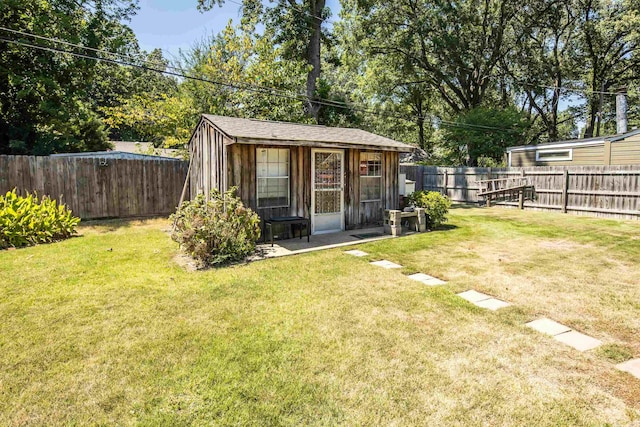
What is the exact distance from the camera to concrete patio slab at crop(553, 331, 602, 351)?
3180 mm

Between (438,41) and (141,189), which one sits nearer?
(141,189)

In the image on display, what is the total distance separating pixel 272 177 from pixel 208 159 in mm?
1817

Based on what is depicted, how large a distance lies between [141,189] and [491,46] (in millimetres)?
19802

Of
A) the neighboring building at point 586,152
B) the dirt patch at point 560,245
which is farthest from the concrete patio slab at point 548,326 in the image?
the neighboring building at point 586,152

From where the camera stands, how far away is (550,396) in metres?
2.48

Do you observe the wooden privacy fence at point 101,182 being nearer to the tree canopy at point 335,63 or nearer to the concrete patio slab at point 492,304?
the tree canopy at point 335,63

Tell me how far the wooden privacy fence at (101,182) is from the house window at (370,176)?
643cm

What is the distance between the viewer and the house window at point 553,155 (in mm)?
14977

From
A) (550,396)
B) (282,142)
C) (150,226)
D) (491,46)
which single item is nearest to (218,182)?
(282,142)

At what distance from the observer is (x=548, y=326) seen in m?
3.59

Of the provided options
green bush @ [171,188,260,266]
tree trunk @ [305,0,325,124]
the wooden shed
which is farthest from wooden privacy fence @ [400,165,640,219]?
green bush @ [171,188,260,266]

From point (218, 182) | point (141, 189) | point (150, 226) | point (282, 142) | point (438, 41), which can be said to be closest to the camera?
point (282, 142)

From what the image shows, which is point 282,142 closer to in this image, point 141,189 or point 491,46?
point 141,189

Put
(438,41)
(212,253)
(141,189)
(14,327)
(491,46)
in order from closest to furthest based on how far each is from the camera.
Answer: (14,327) → (212,253) → (141,189) → (438,41) → (491,46)
